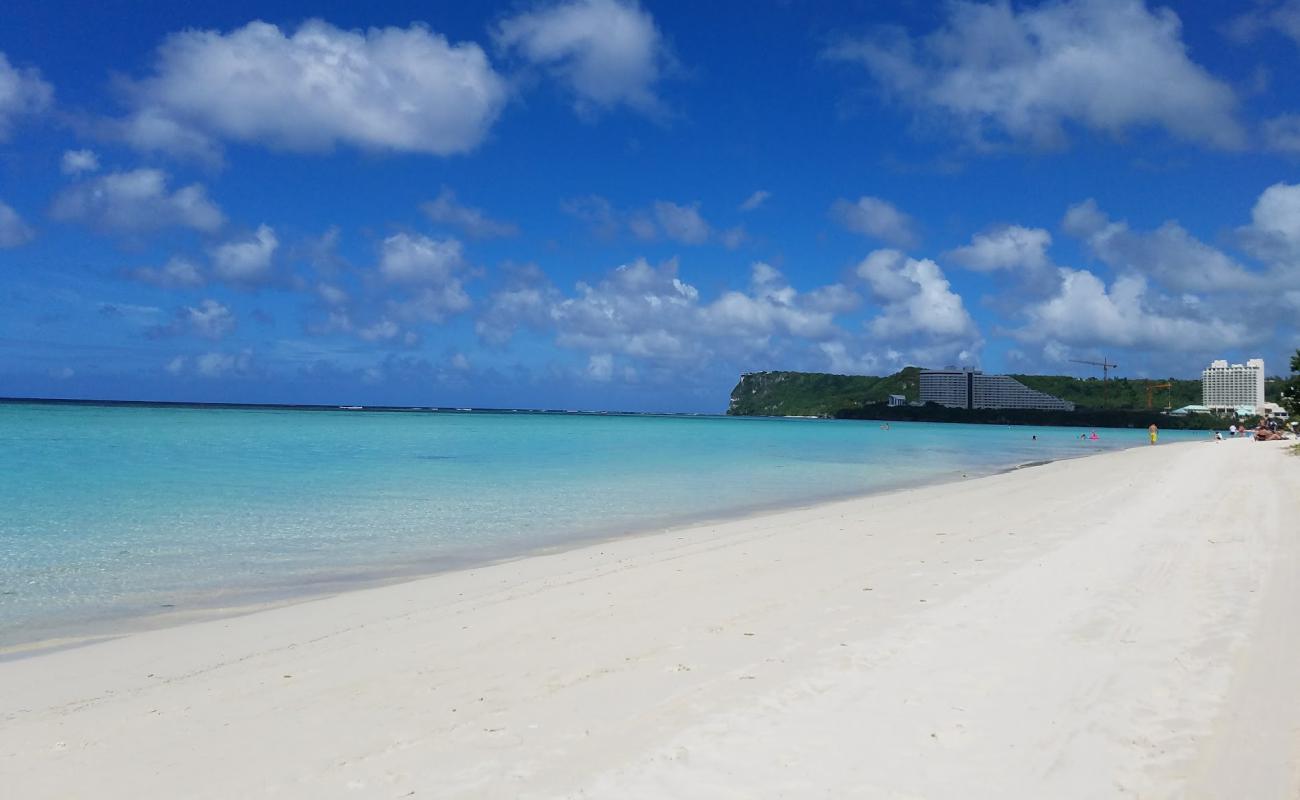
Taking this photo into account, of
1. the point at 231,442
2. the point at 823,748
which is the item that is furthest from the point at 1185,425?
the point at 823,748

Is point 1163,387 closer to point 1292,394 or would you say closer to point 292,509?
point 1292,394

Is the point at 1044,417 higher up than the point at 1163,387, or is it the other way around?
the point at 1163,387

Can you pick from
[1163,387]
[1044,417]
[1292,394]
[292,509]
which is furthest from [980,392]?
[292,509]

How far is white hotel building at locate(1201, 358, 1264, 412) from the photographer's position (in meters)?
160

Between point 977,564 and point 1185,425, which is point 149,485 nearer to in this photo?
point 977,564

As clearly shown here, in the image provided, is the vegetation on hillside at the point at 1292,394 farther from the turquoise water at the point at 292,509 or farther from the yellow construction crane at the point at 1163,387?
the yellow construction crane at the point at 1163,387

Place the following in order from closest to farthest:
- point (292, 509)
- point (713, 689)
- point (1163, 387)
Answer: point (713, 689), point (292, 509), point (1163, 387)

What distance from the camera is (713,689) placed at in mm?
4895

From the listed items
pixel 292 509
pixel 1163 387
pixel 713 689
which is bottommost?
pixel 292 509

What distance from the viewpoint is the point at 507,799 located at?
3.53 metres

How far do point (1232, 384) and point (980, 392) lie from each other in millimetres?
50816

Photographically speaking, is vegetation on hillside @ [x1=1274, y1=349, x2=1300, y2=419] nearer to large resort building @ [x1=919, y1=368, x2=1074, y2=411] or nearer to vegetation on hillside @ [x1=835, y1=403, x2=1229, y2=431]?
vegetation on hillside @ [x1=835, y1=403, x2=1229, y2=431]

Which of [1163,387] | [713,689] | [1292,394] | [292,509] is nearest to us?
[713,689]

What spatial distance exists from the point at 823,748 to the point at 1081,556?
6.99 metres
